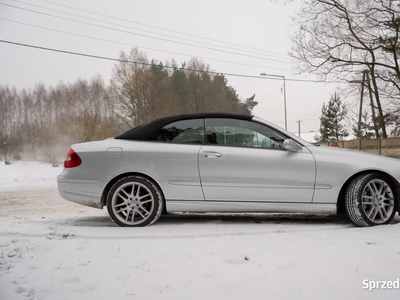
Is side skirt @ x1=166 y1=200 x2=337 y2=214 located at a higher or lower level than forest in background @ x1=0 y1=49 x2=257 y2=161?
lower

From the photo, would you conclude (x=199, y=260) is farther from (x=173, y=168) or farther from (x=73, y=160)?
(x=73, y=160)

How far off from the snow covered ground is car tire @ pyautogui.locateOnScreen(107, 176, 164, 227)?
0.55 feet

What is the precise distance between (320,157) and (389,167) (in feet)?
2.68

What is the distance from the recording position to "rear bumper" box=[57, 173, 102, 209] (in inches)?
141

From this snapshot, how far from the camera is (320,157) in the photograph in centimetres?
353

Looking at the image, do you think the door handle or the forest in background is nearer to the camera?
the door handle

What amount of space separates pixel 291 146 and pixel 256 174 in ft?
1.78

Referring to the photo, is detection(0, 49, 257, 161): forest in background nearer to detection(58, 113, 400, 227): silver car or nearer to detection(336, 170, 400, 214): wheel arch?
detection(58, 113, 400, 227): silver car

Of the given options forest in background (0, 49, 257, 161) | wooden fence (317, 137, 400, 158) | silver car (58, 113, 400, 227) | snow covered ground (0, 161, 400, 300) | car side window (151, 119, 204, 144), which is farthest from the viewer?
wooden fence (317, 137, 400, 158)

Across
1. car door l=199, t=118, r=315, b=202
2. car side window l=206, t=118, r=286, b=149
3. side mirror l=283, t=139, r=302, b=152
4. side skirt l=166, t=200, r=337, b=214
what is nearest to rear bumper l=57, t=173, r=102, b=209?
side skirt l=166, t=200, r=337, b=214

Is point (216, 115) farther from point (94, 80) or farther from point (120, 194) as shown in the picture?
point (94, 80)

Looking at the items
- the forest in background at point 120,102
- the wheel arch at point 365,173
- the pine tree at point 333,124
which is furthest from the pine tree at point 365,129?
the wheel arch at point 365,173

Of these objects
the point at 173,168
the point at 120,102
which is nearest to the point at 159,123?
the point at 173,168

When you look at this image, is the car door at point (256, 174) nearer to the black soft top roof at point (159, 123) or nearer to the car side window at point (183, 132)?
the car side window at point (183, 132)
